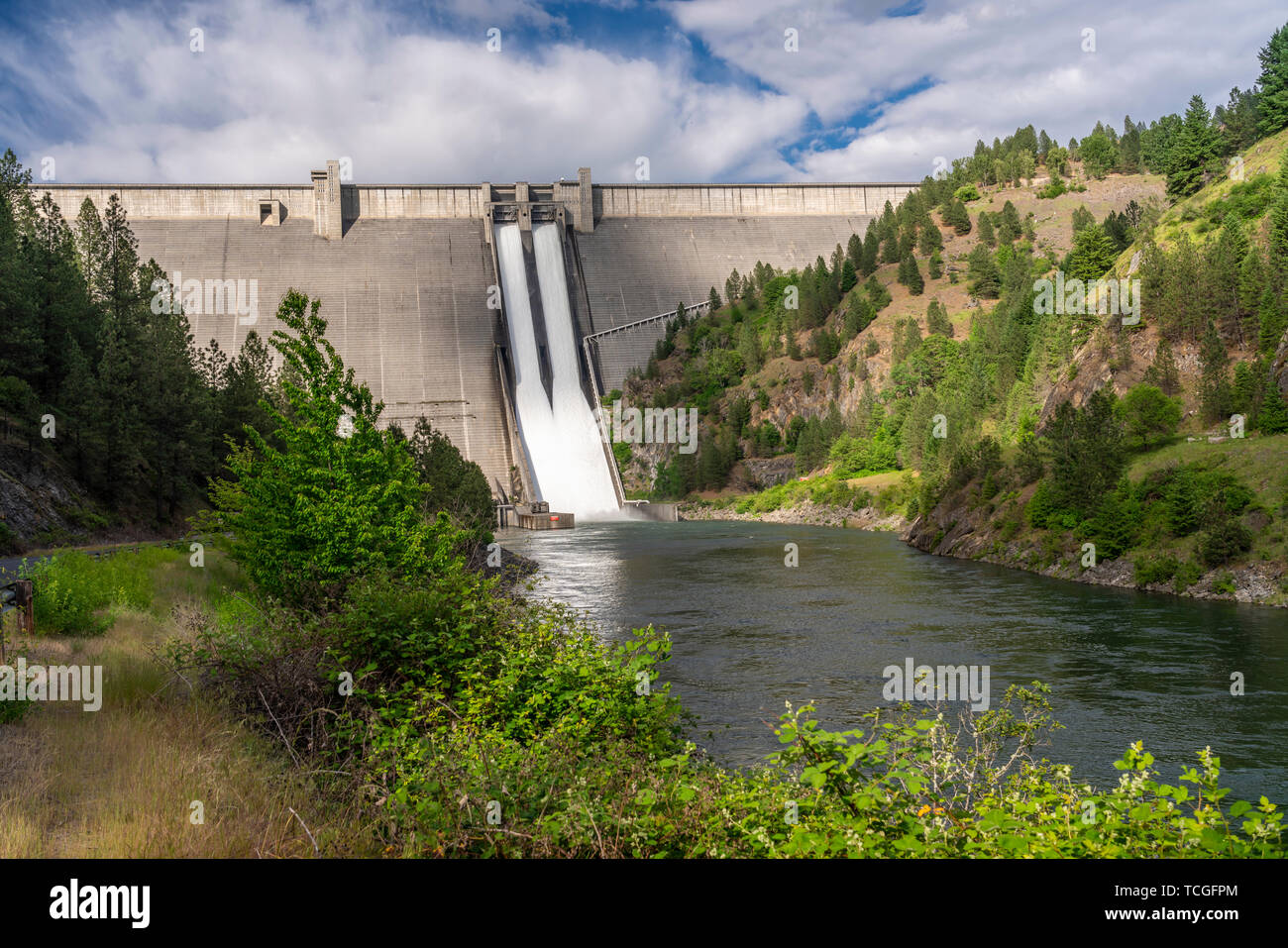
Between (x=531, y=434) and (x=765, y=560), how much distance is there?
49.6 meters

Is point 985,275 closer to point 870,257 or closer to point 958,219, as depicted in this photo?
point 870,257

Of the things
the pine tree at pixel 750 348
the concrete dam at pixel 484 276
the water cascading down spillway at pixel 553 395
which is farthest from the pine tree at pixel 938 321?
the water cascading down spillway at pixel 553 395

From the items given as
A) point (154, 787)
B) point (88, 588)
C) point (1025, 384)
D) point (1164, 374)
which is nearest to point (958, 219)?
point (1025, 384)

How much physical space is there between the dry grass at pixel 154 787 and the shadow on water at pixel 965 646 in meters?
6.84

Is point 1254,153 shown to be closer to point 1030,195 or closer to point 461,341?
point 1030,195

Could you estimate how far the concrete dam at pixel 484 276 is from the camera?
288 feet

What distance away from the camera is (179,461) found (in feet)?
140

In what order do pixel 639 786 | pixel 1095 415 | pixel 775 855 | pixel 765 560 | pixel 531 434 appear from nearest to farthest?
1. pixel 775 855
2. pixel 639 786
3. pixel 1095 415
4. pixel 765 560
5. pixel 531 434

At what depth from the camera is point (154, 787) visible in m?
7.17

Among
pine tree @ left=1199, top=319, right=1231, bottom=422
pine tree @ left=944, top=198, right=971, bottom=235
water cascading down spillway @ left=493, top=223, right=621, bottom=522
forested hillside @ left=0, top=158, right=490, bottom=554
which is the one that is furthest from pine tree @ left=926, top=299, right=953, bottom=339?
forested hillside @ left=0, top=158, right=490, bottom=554

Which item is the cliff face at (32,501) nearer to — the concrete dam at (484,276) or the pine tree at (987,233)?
the concrete dam at (484,276)

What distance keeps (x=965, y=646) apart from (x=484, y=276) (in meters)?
84.4

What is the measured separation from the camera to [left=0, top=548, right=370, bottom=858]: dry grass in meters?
6.26
